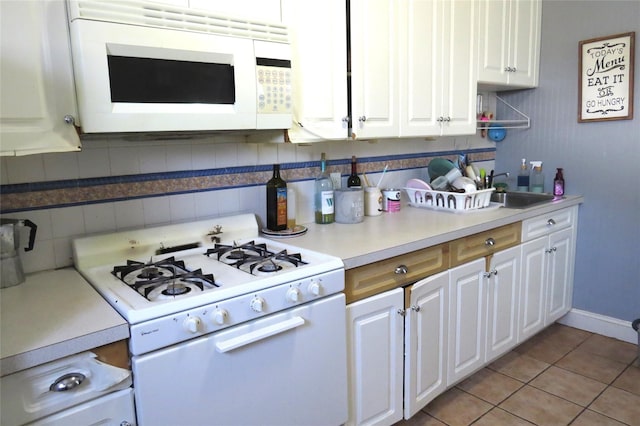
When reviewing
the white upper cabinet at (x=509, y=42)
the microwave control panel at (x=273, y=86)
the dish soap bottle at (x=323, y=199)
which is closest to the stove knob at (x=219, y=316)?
the microwave control panel at (x=273, y=86)

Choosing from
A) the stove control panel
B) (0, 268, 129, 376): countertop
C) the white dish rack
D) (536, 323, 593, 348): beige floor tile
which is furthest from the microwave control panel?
(536, 323, 593, 348): beige floor tile

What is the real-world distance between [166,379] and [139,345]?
125mm

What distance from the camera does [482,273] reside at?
2.27m

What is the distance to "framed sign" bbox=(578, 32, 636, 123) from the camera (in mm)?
2633

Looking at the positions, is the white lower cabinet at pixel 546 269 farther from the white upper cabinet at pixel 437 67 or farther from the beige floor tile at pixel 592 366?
the white upper cabinet at pixel 437 67

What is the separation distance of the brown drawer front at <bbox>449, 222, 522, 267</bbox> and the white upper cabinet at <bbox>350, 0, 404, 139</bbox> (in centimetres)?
62

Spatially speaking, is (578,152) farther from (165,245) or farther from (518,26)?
(165,245)

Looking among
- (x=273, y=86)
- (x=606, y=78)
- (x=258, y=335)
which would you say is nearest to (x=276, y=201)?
(x=273, y=86)

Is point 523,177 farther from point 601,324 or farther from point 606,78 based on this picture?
point 601,324

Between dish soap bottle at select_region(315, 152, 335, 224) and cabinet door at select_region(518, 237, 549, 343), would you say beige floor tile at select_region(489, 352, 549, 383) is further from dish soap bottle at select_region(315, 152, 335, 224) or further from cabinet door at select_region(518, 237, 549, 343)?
dish soap bottle at select_region(315, 152, 335, 224)

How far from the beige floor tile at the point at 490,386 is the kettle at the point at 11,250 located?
209 cm

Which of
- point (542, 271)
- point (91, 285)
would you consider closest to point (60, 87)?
point (91, 285)

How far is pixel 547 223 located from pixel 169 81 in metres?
2.25

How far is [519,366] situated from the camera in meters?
2.63
